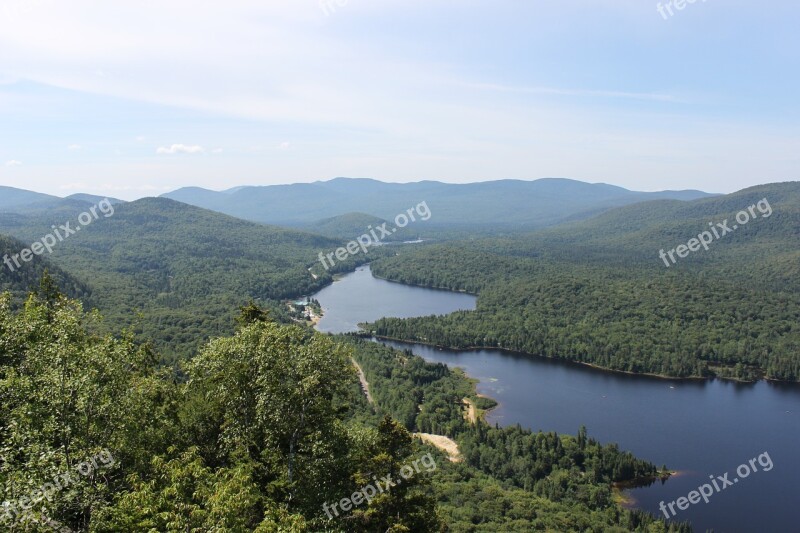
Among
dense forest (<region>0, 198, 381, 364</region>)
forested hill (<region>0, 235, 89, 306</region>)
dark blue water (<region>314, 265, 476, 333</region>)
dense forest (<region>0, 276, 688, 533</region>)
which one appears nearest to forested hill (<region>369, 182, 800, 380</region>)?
dark blue water (<region>314, 265, 476, 333</region>)

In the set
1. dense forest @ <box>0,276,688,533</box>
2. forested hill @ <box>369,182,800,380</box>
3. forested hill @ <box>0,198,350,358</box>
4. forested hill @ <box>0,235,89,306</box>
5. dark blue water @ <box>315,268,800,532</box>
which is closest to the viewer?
dense forest @ <box>0,276,688,533</box>

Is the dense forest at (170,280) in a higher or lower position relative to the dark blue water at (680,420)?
higher

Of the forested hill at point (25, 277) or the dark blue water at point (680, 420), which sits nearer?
the dark blue water at point (680, 420)

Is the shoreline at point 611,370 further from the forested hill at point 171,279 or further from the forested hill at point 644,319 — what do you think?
the forested hill at point 171,279

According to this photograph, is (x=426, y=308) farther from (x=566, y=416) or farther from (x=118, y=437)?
(x=118, y=437)

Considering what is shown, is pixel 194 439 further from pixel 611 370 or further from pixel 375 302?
pixel 375 302

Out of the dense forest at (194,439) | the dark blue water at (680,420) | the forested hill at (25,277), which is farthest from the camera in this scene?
the forested hill at (25,277)

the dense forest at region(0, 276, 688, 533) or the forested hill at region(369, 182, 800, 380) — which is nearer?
the dense forest at region(0, 276, 688, 533)

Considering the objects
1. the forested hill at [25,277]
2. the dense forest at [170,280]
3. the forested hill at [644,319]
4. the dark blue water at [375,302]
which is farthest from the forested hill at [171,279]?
the forested hill at [644,319]

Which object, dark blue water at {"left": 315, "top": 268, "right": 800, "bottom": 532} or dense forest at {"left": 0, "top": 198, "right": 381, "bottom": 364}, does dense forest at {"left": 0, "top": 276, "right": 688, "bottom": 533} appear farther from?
dense forest at {"left": 0, "top": 198, "right": 381, "bottom": 364}

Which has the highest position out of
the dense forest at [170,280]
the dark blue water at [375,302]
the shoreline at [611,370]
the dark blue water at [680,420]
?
the dense forest at [170,280]

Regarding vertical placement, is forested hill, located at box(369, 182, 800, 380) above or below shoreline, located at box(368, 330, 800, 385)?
above
